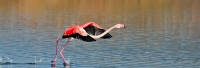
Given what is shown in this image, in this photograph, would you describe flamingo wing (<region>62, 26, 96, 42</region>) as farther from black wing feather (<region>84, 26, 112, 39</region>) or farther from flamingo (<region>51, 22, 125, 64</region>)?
black wing feather (<region>84, 26, 112, 39</region>)

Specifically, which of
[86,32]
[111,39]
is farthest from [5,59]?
[111,39]

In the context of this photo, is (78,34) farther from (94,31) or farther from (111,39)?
(111,39)

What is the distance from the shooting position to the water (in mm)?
17234

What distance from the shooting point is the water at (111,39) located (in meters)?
17.2

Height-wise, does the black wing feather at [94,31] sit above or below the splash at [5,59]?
above

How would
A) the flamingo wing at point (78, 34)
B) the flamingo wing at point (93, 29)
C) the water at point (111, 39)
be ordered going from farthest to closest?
1. the water at point (111, 39)
2. the flamingo wing at point (93, 29)
3. the flamingo wing at point (78, 34)

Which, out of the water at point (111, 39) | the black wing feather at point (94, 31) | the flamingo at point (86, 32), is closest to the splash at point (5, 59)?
the water at point (111, 39)

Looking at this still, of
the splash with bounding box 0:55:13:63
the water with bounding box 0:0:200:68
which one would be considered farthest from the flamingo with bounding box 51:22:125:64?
the splash with bounding box 0:55:13:63

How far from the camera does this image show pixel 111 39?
2352cm

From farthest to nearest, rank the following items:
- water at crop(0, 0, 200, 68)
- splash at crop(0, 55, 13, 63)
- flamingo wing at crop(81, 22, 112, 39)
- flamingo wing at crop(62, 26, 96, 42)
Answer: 1. water at crop(0, 0, 200, 68)
2. splash at crop(0, 55, 13, 63)
3. flamingo wing at crop(81, 22, 112, 39)
4. flamingo wing at crop(62, 26, 96, 42)

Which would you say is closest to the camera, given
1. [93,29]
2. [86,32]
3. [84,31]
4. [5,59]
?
[84,31]

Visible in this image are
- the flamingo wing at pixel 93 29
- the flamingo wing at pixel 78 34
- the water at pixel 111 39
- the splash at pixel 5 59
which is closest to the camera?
the flamingo wing at pixel 78 34

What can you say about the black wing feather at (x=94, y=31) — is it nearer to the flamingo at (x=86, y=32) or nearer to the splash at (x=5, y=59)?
the flamingo at (x=86, y=32)

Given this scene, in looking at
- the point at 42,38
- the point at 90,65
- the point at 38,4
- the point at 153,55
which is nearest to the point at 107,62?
the point at 90,65
